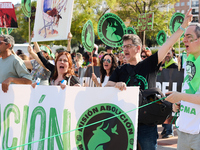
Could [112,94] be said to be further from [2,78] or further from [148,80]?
[2,78]

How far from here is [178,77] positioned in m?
6.38

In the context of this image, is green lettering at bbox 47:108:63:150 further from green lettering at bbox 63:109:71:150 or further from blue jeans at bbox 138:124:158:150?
blue jeans at bbox 138:124:158:150

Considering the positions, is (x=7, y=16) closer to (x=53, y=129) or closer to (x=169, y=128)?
Answer: (x=169, y=128)

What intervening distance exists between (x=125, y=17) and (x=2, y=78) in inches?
1301

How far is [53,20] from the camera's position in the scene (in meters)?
5.17

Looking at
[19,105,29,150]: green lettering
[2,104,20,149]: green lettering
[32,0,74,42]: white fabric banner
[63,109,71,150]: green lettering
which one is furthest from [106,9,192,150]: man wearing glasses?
[32,0,74,42]: white fabric banner

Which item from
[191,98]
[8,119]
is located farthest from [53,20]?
[191,98]

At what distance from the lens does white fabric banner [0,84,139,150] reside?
296cm

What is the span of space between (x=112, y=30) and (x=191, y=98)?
295 cm

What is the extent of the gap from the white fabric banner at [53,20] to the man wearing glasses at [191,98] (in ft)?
8.33

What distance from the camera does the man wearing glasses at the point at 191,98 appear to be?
8.43 ft

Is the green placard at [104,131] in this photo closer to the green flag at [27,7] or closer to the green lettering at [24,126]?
the green lettering at [24,126]

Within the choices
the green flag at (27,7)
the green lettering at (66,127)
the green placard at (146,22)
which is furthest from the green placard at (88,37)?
the green placard at (146,22)

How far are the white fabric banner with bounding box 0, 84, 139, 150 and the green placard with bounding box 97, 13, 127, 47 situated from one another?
2178 millimetres
